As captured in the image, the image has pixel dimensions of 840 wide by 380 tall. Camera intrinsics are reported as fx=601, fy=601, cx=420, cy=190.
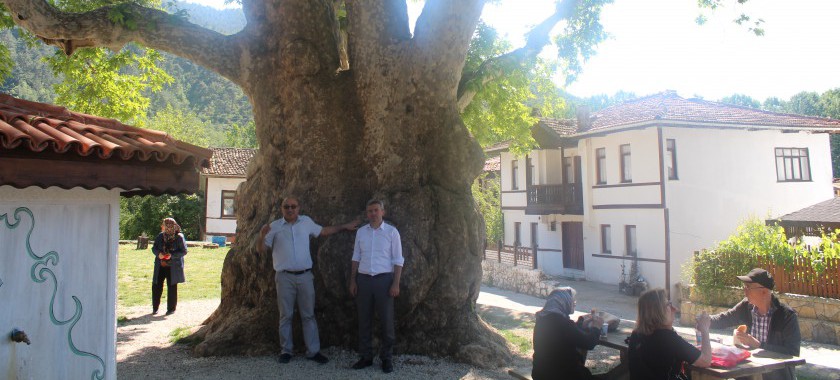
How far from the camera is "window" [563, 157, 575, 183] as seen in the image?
2459cm

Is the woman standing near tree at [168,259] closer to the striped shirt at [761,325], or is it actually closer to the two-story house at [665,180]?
the striped shirt at [761,325]

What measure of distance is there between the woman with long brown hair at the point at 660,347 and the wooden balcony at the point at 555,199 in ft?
63.0

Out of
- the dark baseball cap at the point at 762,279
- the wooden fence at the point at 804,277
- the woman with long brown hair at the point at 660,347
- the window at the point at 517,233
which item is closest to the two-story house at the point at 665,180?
the window at the point at 517,233

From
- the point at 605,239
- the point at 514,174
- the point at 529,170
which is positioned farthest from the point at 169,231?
the point at 514,174

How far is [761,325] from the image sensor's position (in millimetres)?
5141

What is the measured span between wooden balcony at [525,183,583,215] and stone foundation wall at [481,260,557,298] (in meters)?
3.10

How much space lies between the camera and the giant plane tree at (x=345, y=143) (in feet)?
23.3

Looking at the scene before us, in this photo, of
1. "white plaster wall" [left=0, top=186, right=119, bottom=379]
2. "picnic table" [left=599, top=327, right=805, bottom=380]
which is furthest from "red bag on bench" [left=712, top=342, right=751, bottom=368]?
"white plaster wall" [left=0, top=186, right=119, bottom=379]

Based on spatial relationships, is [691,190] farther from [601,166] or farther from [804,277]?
[804,277]

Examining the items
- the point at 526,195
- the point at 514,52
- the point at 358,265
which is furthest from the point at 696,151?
the point at 358,265

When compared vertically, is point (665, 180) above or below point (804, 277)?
above

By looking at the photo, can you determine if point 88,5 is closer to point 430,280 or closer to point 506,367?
point 430,280

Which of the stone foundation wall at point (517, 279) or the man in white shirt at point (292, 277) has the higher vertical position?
the man in white shirt at point (292, 277)

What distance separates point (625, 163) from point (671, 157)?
1.70 metres
